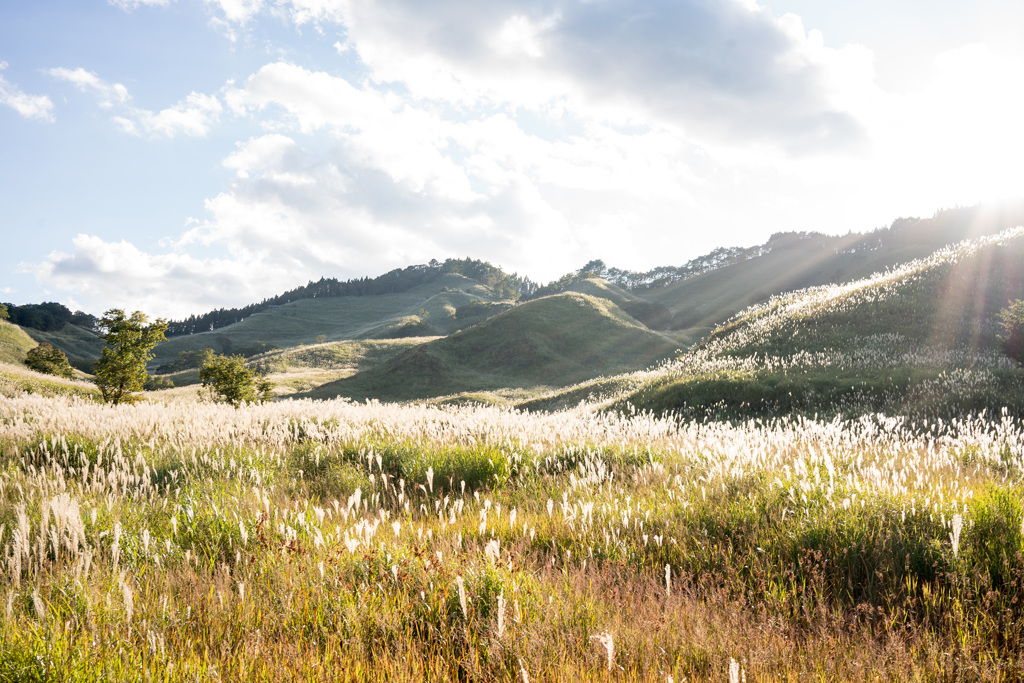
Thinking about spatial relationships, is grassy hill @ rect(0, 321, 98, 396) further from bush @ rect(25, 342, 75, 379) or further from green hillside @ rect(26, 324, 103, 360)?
green hillside @ rect(26, 324, 103, 360)

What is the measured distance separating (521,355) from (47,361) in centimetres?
4425

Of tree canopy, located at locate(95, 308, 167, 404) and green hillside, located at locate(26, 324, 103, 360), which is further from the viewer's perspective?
green hillside, located at locate(26, 324, 103, 360)

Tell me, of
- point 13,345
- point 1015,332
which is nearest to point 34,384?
point 1015,332

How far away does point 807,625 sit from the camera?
3.04m

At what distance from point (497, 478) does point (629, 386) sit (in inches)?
868

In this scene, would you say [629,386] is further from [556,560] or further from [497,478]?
[556,560]

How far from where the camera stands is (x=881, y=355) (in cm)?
1995

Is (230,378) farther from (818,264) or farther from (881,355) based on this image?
(818,264)

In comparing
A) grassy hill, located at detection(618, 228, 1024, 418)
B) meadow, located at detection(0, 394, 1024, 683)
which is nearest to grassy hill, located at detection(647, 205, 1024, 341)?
grassy hill, located at detection(618, 228, 1024, 418)

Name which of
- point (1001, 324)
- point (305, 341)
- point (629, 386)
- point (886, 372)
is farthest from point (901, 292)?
point (305, 341)

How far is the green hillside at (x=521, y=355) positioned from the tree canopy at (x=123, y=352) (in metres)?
22.1

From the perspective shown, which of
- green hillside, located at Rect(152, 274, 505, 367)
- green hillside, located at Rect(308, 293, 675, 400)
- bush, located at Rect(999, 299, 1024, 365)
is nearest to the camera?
bush, located at Rect(999, 299, 1024, 365)

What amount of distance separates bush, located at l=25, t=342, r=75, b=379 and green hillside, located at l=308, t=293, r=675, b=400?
2229 centimetres

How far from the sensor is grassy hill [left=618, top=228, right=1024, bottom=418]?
50.5 ft
